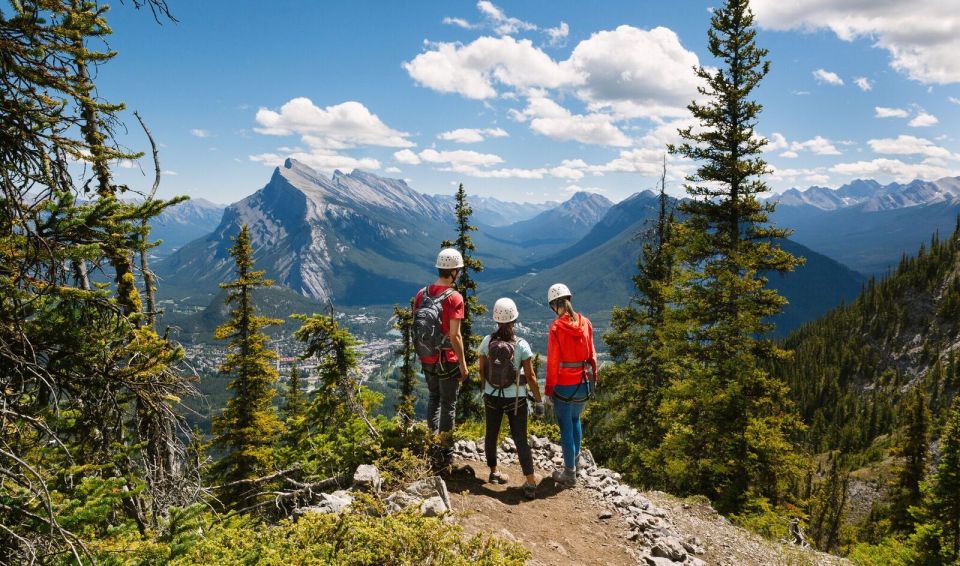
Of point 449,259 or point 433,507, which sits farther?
point 449,259

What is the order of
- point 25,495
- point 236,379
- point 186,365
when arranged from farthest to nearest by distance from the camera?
point 236,379 → point 186,365 → point 25,495

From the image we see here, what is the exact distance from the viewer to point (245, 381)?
19969mm

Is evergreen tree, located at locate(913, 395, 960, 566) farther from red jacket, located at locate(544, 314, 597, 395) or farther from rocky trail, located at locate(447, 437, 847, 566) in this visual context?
red jacket, located at locate(544, 314, 597, 395)

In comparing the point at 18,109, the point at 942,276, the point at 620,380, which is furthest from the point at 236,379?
the point at 942,276

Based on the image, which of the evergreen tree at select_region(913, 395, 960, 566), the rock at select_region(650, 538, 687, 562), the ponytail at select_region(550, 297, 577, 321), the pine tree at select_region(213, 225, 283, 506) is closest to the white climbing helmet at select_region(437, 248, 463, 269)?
the ponytail at select_region(550, 297, 577, 321)

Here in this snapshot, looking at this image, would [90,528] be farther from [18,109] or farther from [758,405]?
[758,405]

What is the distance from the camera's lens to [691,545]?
24.6ft

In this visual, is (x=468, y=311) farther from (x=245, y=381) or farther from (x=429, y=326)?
(x=429, y=326)

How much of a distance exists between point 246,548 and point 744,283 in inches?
537

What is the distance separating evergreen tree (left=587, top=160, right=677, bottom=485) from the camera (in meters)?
19.9

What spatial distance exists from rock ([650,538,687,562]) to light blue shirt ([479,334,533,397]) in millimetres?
2773

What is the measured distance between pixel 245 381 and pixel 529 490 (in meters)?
16.4

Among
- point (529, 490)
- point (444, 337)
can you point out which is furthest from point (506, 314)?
point (529, 490)

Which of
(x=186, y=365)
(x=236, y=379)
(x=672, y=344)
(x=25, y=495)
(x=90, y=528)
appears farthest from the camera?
(x=236, y=379)
